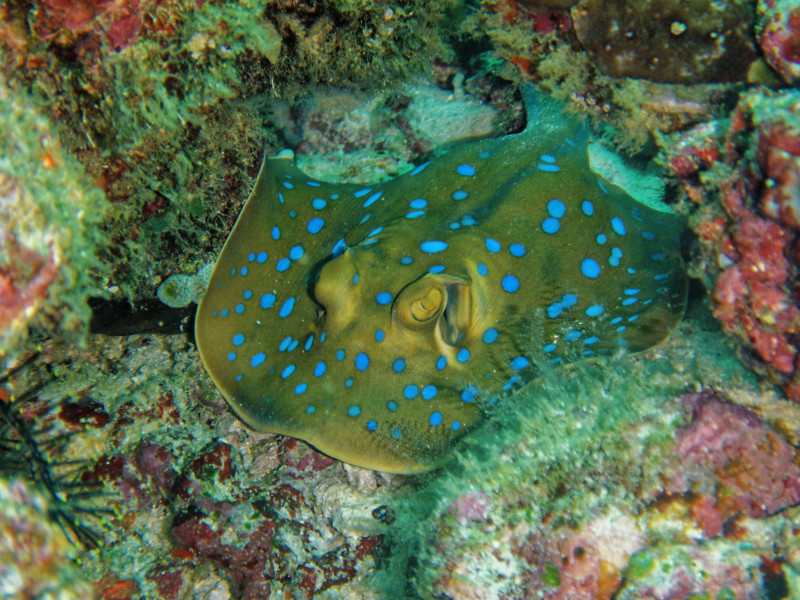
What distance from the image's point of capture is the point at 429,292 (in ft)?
11.1

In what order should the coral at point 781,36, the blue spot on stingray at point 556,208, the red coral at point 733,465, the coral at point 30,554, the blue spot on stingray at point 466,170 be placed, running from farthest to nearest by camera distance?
the blue spot on stingray at point 466,170
the blue spot on stingray at point 556,208
the coral at point 781,36
the red coral at point 733,465
the coral at point 30,554

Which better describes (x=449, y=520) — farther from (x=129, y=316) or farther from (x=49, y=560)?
(x=129, y=316)

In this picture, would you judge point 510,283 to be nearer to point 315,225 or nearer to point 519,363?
point 519,363

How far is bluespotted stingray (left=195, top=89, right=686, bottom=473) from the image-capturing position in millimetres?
3510

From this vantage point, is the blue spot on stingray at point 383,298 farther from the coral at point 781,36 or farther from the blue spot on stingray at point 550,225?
the coral at point 781,36

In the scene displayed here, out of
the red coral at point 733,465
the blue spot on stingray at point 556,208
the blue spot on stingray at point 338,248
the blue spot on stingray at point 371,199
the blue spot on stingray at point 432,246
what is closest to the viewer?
the red coral at point 733,465

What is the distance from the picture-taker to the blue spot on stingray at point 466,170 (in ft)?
14.6

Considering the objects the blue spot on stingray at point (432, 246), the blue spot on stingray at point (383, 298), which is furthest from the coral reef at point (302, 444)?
the blue spot on stingray at point (432, 246)

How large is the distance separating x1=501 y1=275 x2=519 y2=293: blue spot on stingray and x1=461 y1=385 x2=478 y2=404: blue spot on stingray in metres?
0.94

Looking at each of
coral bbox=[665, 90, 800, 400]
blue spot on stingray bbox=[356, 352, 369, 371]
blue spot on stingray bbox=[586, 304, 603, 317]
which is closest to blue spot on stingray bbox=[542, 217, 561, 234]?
blue spot on stingray bbox=[586, 304, 603, 317]

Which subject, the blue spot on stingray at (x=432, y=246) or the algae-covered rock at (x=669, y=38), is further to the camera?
the blue spot on stingray at (x=432, y=246)

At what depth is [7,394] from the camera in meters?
3.65

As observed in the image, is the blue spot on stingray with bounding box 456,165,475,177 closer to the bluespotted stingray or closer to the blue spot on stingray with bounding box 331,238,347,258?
the bluespotted stingray

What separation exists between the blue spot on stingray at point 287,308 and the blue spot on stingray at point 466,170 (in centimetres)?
204
